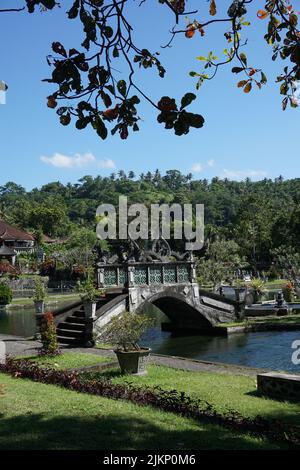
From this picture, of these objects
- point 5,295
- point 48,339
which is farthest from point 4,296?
point 48,339

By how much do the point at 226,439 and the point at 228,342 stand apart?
16.3m

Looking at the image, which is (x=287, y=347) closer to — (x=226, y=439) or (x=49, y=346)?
(x=49, y=346)

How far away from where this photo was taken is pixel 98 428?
683 centimetres

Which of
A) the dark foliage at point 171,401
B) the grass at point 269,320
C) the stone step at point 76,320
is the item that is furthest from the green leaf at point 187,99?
the grass at point 269,320

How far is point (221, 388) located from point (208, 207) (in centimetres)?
11674

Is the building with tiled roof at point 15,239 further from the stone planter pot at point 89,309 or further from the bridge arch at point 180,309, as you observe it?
the stone planter pot at point 89,309

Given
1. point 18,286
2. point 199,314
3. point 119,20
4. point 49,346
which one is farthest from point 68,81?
point 18,286

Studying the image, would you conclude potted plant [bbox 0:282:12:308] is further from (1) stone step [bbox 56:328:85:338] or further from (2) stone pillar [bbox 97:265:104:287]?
(1) stone step [bbox 56:328:85:338]

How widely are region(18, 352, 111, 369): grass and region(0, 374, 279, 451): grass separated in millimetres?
4618

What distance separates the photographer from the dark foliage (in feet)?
21.4

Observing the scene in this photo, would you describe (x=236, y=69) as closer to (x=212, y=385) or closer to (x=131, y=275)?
(x=212, y=385)

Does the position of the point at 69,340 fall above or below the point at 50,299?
below

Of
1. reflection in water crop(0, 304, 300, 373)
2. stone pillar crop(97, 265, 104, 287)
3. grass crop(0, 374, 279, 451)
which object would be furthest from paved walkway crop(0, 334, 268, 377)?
grass crop(0, 374, 279, 451)

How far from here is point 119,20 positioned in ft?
18.2
